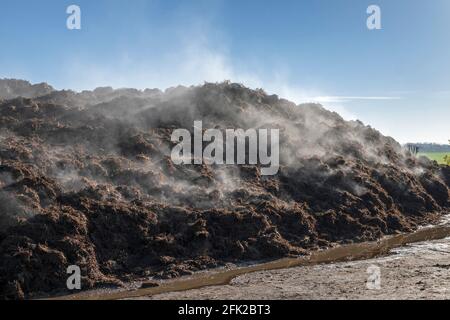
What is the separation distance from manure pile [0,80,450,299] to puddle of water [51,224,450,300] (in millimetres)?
854

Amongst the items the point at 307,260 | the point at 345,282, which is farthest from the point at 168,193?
the point at 345,282

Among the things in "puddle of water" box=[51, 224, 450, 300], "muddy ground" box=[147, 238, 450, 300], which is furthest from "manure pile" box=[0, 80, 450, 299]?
"muddy ground" box=[147, 238, 450, 300]

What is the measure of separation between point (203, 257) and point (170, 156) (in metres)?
12.1

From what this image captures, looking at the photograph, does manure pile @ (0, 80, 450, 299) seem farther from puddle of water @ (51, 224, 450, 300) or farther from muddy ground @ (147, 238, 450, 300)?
muddy ground @ (147, 238, 450, 300)

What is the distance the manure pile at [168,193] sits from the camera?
20.3 metres

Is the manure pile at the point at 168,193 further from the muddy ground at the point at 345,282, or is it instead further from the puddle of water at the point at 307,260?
the muddy ground at the point at 345,282

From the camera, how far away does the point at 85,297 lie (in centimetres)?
1748

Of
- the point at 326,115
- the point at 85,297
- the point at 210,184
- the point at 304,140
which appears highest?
the point at 326,115

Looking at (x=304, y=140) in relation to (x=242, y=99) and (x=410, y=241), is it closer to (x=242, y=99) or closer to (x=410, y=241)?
(x=242, y=99)

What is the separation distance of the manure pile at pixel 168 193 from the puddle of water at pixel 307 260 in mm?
854

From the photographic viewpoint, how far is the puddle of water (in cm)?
1794

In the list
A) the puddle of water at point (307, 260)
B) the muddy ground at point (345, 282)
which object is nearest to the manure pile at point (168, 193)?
the puddle of water at point (307, 260)

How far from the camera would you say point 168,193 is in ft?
89.4
